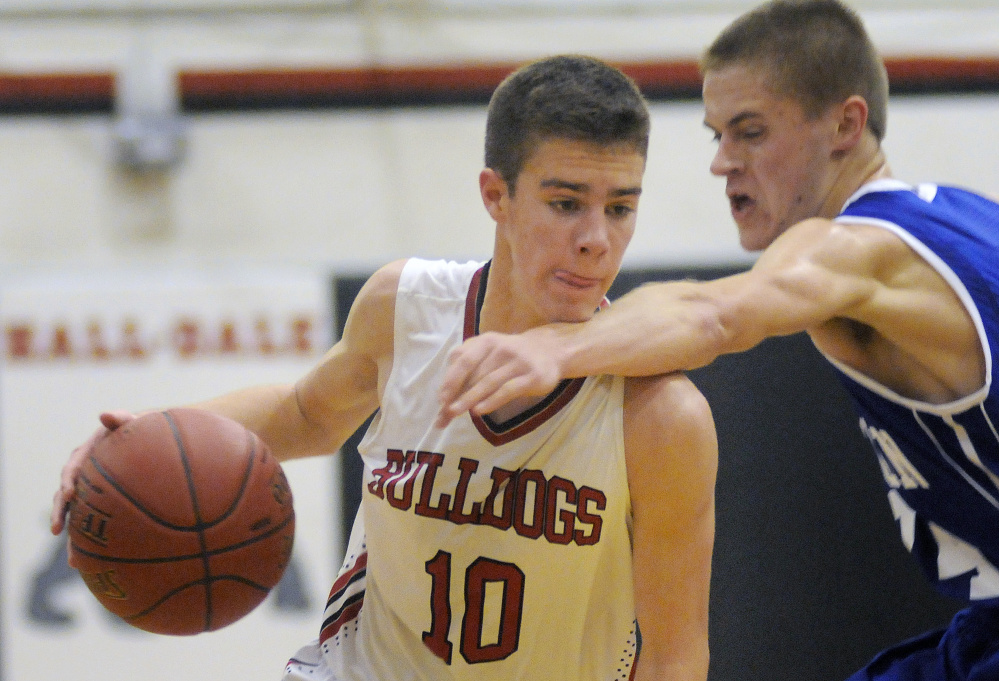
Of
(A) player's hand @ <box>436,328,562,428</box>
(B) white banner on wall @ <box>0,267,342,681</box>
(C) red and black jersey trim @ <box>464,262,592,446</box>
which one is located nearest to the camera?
(A) player's hand @ <box>436,328,562,428</box>

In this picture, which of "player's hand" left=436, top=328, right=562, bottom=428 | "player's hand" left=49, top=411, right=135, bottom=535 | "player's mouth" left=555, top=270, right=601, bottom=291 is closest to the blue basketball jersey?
"player's mouth" left=555, top=270, right=601, bottom=291

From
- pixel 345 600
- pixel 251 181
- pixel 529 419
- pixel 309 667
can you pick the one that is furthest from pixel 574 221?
pixel 251 181

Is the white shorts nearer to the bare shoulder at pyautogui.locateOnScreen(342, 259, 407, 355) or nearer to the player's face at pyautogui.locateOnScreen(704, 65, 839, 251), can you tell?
the bare shoulder at pyautogui.locateOnScreen(342, 259, 407, 355)

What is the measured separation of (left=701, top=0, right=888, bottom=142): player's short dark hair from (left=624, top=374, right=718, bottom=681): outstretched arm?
31.9 inches

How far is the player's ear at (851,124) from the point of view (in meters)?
2.30

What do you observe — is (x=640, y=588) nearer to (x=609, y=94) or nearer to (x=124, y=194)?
(x=609, y=94)

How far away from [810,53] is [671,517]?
1092 millimetres

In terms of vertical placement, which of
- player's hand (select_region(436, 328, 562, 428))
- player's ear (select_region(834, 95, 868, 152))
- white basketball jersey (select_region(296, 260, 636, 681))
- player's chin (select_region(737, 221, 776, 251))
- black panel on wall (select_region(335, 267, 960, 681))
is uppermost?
player's ear (select_region(834, 95, 868, 152))

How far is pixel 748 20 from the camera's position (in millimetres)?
2391

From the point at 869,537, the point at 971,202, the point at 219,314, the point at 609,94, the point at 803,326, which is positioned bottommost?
the point at 869,537

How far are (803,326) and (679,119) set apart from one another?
351cm

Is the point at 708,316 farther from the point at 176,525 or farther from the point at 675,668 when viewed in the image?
the point at 176,525

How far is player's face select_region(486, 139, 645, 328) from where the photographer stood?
6.12 feet

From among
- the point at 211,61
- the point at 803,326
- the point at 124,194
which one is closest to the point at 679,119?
the point at 211,61
